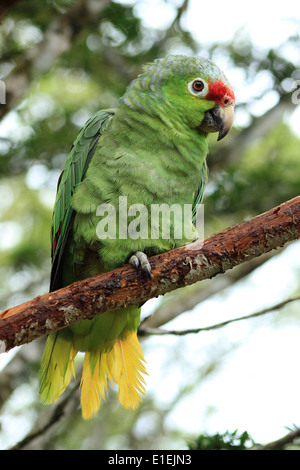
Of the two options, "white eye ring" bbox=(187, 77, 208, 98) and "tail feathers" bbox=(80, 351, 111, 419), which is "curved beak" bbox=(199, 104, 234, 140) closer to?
"white eye ring" bbox=(187, 77, 208, 98)

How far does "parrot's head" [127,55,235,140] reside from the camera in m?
2.71

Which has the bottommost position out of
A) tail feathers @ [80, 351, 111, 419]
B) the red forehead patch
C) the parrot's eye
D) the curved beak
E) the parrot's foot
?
tail feathers @ [80, 351, 111, 419]

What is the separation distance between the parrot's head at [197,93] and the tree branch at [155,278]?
34.4 inches

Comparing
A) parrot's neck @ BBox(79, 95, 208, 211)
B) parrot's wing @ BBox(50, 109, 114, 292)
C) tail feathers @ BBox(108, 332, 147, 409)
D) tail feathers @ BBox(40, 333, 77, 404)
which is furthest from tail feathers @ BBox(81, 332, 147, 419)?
parrot's neck @ BBox(79, 95, 208, 211)

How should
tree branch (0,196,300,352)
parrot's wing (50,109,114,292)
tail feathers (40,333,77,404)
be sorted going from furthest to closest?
1. tail feathers (40,333,77,404)
2. parrot's wing (50,109,114,292)
3. tree branch (0,196,300,352)

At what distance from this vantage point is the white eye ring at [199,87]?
2.71m

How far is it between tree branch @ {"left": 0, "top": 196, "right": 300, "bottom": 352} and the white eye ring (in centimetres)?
98

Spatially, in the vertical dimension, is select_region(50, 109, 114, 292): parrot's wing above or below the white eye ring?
below

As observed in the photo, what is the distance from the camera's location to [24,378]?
3758 mm

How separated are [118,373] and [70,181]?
128 centimetres

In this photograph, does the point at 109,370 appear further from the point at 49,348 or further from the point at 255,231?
the point at 255,231

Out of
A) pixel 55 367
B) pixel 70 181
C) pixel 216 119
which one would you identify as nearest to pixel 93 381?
pixel 55 367

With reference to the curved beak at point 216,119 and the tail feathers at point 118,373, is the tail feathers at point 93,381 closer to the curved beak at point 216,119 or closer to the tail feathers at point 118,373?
the tail feathers at point 118,373
